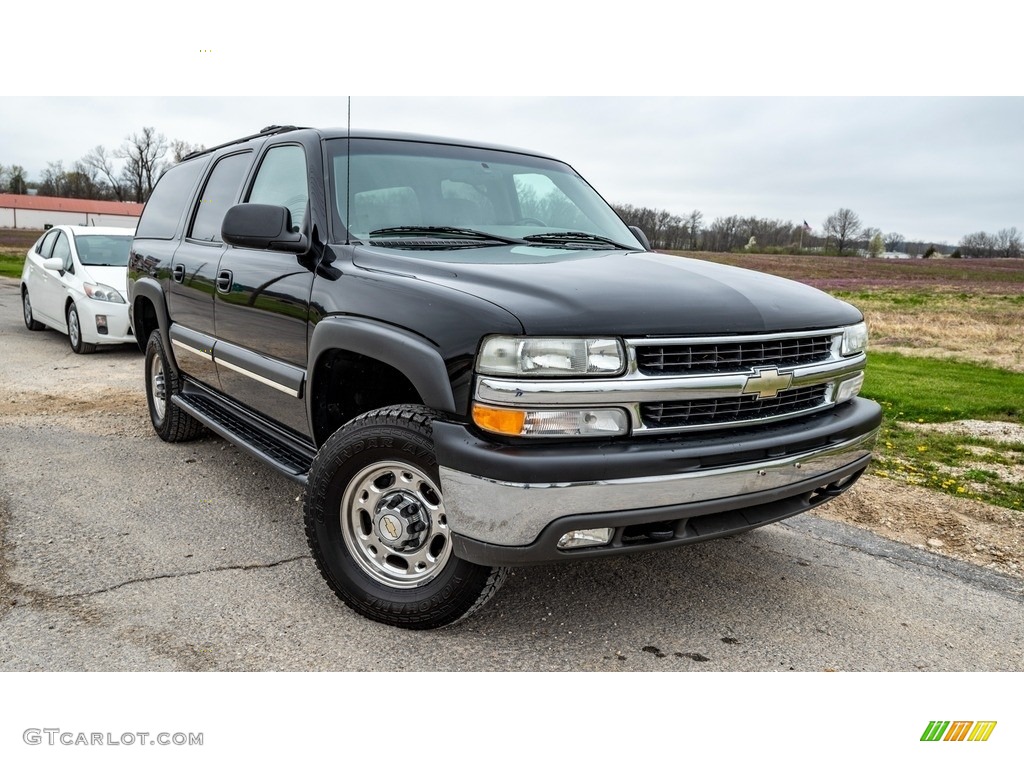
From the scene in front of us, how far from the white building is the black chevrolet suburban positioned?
87.4 meters

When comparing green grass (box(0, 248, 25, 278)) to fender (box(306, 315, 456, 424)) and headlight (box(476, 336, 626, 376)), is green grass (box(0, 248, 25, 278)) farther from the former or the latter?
headlight (box(476, 336, 626, 376))

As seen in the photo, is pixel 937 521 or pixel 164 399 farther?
pixel 164 399

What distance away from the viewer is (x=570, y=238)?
4.15 metres

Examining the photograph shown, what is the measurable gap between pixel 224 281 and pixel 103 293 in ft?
20.5

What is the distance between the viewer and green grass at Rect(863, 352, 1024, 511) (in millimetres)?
5457

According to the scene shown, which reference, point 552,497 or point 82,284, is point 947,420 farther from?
point 82,284

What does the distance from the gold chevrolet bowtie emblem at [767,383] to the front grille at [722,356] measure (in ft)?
0.14

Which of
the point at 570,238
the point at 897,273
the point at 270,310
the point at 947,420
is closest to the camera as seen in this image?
the point at 270,310

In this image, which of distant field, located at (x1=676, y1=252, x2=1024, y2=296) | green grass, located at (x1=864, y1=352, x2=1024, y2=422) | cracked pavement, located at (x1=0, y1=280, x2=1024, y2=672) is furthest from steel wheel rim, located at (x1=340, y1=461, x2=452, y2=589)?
distant field, located at (x1=676, y1=252, x2=1024, y2=296)

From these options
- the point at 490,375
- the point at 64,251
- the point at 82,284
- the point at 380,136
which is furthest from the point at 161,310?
the point at 64,251

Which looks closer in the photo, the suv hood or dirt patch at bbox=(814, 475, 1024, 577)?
the suv hood

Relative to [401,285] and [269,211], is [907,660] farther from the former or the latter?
[269,211]

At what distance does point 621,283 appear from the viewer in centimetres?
307

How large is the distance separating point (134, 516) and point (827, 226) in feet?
114
